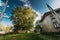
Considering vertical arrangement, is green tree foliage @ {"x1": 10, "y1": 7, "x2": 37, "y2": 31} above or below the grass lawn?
above

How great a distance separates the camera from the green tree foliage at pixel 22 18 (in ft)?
7.03

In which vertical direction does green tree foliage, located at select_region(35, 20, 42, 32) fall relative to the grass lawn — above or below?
above

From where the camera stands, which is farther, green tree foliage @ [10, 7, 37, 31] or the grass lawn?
green tree foliage @ [10, 7, 37, 31]

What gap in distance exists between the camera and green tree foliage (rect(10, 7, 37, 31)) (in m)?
2.14

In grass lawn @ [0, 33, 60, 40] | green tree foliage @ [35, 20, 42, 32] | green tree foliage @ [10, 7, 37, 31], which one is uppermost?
green tree foliage @ [10, 7, 37, 31]

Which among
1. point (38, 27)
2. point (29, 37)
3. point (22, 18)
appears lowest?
point (29, 37)

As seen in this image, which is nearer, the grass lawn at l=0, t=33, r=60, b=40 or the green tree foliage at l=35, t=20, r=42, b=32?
the grass lawn at l=0, t=33, r=60, b=40

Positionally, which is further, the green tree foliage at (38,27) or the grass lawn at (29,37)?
the green tree foliage at (38,27)

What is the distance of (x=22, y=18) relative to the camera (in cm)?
216

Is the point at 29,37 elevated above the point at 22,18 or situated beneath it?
situated beneath

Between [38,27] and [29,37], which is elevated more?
[38,27]

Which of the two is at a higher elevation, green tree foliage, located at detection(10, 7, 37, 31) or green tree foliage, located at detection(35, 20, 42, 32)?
green tree foliage, located at detection(10, 7, 37, 31)

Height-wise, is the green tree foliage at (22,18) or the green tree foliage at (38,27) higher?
the green tree foliage at (22,18)

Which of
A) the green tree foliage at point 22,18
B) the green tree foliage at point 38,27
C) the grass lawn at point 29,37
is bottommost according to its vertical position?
the grass lawn at point 29,37
